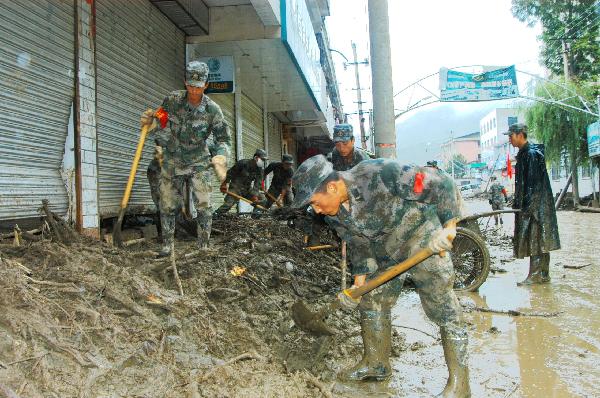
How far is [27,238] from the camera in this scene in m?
4.18

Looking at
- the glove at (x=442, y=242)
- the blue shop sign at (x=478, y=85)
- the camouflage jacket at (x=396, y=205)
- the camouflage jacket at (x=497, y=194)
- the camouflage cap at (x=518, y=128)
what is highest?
the blue shop sign at (x=478, y=85)

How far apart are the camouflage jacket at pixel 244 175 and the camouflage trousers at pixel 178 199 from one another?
3.93 m

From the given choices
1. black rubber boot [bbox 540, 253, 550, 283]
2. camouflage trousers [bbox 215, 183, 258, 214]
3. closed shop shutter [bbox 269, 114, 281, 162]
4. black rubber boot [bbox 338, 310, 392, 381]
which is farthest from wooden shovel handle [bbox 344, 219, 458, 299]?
closed shop shutter [bbox 269, 114, 281, 162]

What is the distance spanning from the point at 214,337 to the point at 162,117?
9.10 ft

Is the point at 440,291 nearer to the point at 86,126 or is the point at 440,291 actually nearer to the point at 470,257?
the point at 470,257

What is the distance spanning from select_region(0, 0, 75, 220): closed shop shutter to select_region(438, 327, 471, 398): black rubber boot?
154 inches

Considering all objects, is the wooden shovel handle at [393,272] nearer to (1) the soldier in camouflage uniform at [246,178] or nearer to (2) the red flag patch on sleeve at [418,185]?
(2) the red flag patch on sleeve at [418,185]

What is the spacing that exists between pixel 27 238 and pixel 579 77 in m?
29.0

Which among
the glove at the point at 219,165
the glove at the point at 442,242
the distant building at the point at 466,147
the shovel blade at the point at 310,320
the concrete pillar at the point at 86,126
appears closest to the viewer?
the glove at the point at 442,242

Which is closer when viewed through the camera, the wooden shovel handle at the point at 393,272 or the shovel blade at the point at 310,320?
the wooden shovel handle at the point at 393,272

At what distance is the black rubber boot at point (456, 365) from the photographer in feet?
8.85

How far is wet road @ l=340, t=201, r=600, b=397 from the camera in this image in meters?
2.89

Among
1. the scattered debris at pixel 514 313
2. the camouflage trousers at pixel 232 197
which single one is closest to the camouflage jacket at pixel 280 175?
the camouflage trousers at pixel 232 197

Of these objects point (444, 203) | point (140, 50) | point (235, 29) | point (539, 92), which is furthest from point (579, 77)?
point (444, 203)
